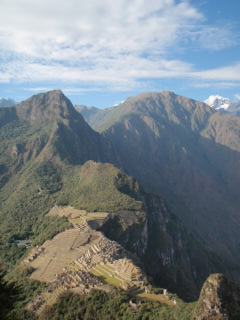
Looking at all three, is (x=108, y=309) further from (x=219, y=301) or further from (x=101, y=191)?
(x=101, y=191)

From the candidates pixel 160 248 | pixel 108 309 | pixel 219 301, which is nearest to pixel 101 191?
pixel 160 248

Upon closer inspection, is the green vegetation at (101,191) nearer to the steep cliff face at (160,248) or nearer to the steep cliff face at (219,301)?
the steep cliff face at (160,248)

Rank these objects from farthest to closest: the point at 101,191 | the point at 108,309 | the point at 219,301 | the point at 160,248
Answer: the point at 101,191
the point at 160,248
the point at 108,309
the point at 219,301

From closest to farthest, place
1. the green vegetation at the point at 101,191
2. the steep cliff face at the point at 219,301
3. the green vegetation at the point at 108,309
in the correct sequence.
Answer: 1. the steep cliff face at the point at 219,301
2. the green vegetation at the point at 108,309
3. the green vegetation at the point at 101,191

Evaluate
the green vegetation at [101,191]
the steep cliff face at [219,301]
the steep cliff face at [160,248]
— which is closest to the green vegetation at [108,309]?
the steep cliff face at [219,301]

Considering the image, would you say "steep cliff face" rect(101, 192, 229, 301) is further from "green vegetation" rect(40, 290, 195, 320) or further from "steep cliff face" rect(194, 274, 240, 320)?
"steep cliff face" rect(194, 274, 240, 320)

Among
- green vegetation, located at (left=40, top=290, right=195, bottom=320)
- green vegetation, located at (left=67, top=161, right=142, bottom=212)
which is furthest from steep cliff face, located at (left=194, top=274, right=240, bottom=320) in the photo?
green vegetation, located at (left=67, top=161, right=142, bottom=212)

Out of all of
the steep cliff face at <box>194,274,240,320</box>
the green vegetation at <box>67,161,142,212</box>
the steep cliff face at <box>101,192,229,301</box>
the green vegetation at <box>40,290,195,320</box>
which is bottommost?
the steep cliff face at <box>101,192,229,301</box>

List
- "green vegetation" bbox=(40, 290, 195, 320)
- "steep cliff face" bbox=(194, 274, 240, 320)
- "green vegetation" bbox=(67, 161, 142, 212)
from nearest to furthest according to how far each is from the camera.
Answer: "steep cliff face" bbox=(194, 274, 240, 320)
"green vegetation" bbox=(40, 290, 195, 320)
"green vegetation" bbox=(67, 161, 142, 212)
